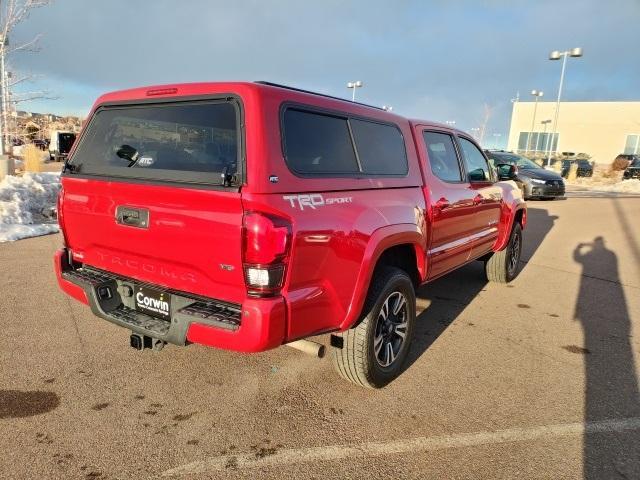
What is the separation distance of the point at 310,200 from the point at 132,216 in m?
1.13

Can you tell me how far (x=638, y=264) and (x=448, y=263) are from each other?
5223mm

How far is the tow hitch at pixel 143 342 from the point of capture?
3.00m

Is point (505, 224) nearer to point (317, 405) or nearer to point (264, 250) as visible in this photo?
point (317, 405)

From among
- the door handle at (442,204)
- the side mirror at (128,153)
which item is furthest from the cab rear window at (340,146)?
the side mirror at (128,153)

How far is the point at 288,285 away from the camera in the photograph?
2557mm

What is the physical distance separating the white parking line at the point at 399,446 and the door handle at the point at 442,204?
1.89 metres

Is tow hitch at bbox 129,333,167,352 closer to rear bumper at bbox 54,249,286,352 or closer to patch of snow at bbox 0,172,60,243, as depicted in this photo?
rear bumper at bbox 54,249,286,352

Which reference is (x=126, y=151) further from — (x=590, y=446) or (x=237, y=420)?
→ (x=590, y=446)

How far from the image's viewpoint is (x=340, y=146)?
3.16 m

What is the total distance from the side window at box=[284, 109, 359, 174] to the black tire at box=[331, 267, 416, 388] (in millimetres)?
876

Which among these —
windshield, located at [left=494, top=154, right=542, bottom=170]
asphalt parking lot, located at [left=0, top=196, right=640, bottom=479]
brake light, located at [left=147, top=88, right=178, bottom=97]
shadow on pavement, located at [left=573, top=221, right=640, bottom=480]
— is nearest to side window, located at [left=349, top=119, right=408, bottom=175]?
brake light, located at [left=147, top=88, right=178, bottom=97]

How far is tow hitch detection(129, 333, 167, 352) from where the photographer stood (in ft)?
9.86

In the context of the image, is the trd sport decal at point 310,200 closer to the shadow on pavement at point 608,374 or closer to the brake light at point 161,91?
the brake light at point 161,91

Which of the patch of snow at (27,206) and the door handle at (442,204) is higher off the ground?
the door handle at (442,204)
